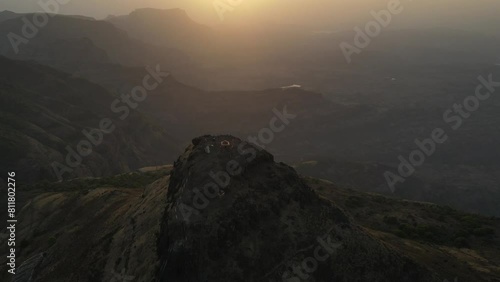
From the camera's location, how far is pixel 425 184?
462 ft

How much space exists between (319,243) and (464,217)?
102 feet

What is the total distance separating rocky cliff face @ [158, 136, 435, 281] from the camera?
24.4 meters

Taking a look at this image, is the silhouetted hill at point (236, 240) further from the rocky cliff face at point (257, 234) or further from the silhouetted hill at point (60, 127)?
the silhouetted hill at point (60, 127)

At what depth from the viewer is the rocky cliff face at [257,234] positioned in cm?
2438

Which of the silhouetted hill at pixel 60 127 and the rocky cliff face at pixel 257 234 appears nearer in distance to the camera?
the rocky cliff face at pixel 257 234

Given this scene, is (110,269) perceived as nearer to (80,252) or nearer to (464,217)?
(80,252)

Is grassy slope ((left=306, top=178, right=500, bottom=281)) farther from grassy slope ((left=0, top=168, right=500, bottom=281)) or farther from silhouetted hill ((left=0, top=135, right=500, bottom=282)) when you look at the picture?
silhouetted hill ((left=0, top=135, right=500, bottom=282))

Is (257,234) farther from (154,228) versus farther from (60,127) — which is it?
(60,127)

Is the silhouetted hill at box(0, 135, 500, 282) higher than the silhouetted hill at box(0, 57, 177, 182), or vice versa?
the silhouetted hill at box(0, 135, 500, 282)

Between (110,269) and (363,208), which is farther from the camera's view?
(363,208)


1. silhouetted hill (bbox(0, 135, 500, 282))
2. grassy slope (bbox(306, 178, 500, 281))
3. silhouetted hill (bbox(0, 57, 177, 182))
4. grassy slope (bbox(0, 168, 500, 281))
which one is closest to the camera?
silhouetted hill (bbox(0, 135, 500, 282))

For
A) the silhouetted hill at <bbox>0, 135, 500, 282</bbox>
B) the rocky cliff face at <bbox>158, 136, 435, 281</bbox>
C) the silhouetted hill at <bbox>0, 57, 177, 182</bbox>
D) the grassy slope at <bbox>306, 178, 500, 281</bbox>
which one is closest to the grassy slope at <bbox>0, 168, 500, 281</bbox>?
the grassy slope at <bbox>306, 178, 500, 281</bbox>

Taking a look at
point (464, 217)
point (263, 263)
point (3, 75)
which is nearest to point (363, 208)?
point (464, 217)

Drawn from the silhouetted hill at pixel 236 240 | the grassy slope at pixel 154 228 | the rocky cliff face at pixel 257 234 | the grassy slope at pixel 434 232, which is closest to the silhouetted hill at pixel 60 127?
the grassy slope at pixel 154 228
